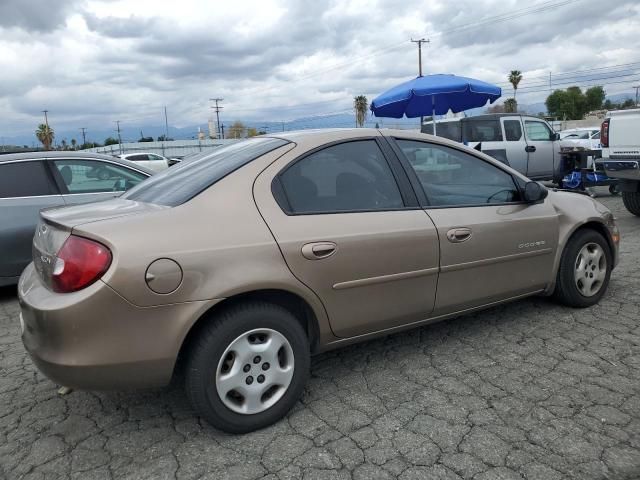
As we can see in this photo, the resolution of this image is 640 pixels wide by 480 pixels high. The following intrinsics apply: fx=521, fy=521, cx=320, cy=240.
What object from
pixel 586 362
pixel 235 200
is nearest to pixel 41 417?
pixel 235 200

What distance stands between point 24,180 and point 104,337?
3700mm

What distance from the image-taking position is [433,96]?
11.1m

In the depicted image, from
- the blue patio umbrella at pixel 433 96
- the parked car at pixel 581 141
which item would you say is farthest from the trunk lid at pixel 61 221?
the parked car at pixel 581 141

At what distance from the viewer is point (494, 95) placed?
36.9 feet

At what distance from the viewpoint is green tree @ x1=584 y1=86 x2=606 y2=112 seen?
7219 cm

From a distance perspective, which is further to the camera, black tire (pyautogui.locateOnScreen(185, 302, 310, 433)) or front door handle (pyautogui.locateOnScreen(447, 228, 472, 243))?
front door handle (pyautogui.locateOnScreen(447, 228, 472, 243))

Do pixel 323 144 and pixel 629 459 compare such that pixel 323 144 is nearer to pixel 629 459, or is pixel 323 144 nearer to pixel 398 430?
pixel 398 430

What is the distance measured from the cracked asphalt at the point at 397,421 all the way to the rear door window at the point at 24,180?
6.66 feet

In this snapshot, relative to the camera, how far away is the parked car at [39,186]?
16.4 ft

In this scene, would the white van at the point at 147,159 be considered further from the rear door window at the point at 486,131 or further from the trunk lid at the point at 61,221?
the trunk lid at the point at 61,221

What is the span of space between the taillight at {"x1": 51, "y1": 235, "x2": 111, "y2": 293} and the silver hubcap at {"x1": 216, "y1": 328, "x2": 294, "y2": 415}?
0.68 meters

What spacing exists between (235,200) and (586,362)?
237 cm

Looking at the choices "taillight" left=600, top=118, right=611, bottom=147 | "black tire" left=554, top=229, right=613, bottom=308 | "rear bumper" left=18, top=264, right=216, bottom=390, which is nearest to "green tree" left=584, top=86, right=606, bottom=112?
"taillight" left=600, top=118, right=611, bottom=147

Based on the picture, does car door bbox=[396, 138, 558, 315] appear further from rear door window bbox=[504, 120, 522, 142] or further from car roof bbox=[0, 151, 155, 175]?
rear door window bbox=[504, 120, 522, 142]
